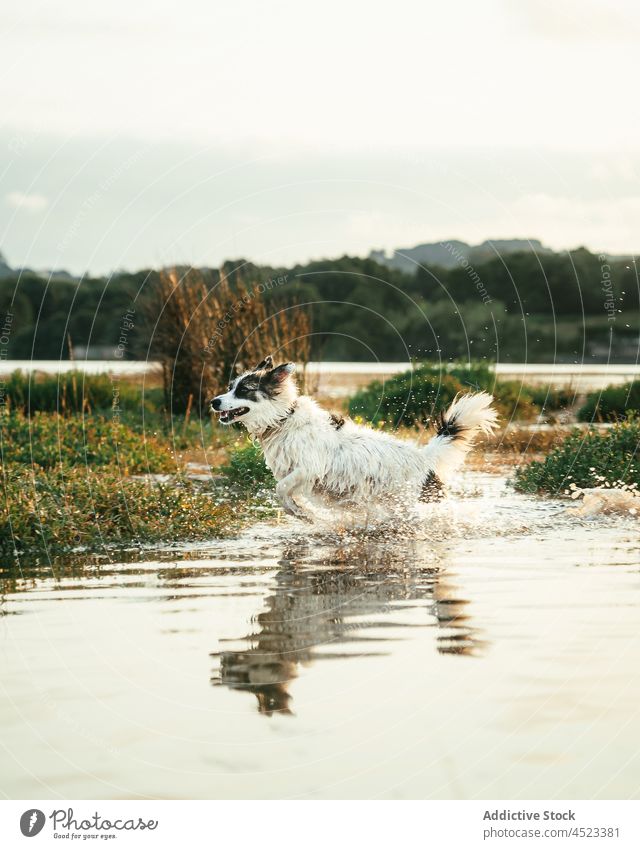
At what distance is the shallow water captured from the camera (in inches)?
215

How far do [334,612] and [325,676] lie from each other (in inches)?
59.2

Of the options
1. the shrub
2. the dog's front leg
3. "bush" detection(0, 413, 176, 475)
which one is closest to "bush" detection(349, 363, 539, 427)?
the shrub

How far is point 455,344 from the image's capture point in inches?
1480

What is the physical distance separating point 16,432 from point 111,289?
1383 centimetres

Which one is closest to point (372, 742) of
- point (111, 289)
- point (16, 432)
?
point (16, 432)

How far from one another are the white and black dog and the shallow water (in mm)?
1090

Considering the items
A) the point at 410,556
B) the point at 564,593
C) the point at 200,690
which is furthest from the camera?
the point at 410,556

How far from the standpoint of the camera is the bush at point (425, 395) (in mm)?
22219

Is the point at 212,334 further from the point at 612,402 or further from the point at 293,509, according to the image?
the point at 293,509

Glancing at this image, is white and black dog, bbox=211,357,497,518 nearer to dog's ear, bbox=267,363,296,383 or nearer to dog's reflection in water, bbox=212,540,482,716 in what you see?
dog's ear, bbox=267,363,296,383

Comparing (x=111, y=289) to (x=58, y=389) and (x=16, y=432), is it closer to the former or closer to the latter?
(x=58, y=389)

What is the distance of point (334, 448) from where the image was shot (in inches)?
446

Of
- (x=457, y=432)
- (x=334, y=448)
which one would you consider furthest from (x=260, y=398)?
(x=457, y=432)
